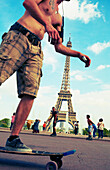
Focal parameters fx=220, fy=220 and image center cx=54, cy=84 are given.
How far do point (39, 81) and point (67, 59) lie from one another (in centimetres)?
5646

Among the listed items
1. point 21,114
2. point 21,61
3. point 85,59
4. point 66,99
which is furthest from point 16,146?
point 66,99

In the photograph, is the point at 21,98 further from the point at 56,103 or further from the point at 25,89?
the point at 56,103

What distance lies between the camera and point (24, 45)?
8.24 ft

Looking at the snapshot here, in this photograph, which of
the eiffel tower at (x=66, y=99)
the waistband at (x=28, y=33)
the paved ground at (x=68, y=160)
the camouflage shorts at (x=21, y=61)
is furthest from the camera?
the eiffel tower at (x=66, y=99)

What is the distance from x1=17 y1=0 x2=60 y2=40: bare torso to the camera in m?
2.59

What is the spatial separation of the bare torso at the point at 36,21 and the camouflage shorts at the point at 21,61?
14cm

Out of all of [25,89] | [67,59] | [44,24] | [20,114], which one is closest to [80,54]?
[44,24]

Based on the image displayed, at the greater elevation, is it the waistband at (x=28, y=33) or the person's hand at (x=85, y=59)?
the waistband at (x=28, y=33)

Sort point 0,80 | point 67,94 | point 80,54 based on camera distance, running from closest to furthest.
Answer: point 0,80 < point 80,54 < point 67,94

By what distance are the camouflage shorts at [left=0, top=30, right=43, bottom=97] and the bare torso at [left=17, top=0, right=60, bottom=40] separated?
14cm

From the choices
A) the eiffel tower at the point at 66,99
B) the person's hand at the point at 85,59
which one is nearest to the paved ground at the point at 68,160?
the person's hand at the point at 85,59

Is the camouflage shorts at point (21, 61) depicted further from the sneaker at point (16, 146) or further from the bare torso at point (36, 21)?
the sneaker at point (16, 146)

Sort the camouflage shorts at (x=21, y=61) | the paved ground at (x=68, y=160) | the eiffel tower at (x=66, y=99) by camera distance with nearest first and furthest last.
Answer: the paved ground at (x=68, y=160) → the camouflage shorts at (x=21, y=61) → the eiffel tower at (x=66, y=99)

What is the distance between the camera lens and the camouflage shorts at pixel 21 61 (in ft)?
7.99
